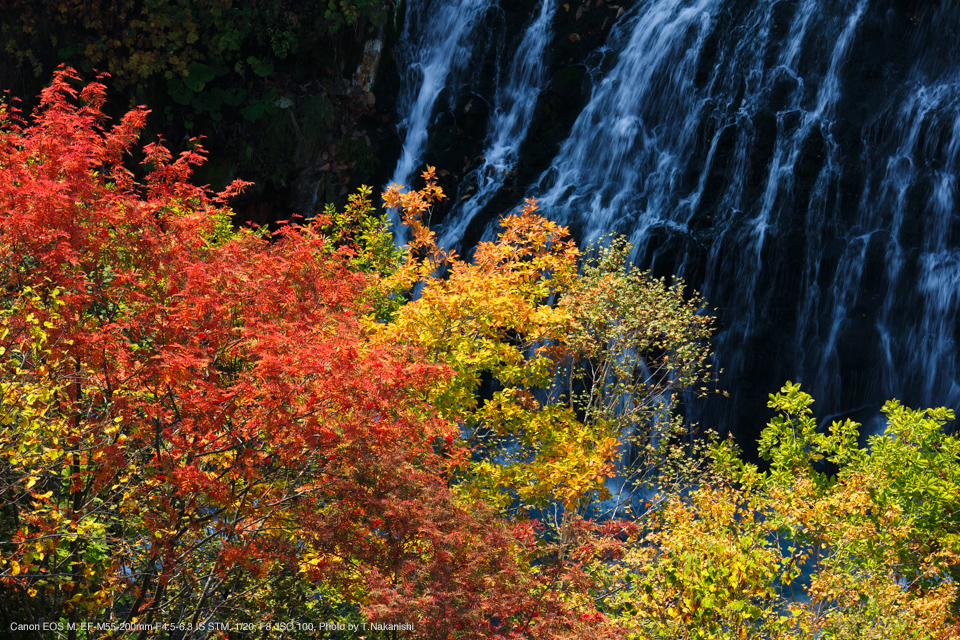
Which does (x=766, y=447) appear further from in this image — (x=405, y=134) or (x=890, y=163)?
(x=405, y=134)

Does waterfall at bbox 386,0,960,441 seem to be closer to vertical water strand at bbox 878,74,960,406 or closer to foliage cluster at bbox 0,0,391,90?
vertical water strand at bbox 878,74,960,406

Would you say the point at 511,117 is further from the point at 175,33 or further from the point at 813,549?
the point at 813,549

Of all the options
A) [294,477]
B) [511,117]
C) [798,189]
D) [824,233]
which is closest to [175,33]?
[511,117]

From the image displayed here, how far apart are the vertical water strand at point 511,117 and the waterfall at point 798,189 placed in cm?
184

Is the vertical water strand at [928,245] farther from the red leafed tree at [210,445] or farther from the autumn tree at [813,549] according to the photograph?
the red leafed tree at [210,445]

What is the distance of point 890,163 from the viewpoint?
15.8 meters

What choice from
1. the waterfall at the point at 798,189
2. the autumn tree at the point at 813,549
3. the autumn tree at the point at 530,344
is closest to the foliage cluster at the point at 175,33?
the waterfall at the point at 798,189

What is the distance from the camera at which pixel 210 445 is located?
5.68m

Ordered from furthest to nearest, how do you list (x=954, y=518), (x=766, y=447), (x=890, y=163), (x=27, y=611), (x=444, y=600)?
(x=890, y=163) < (x=766, y=447) < (x=954, y=518) < (x=27, y=611) < (x=444, y=600)

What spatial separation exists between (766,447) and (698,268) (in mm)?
8119

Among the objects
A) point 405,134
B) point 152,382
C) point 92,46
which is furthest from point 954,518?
point 92,46

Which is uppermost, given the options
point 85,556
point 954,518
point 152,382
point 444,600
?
point 954,518

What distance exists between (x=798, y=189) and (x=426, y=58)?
1173cm

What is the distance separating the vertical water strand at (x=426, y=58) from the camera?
72.1ft
